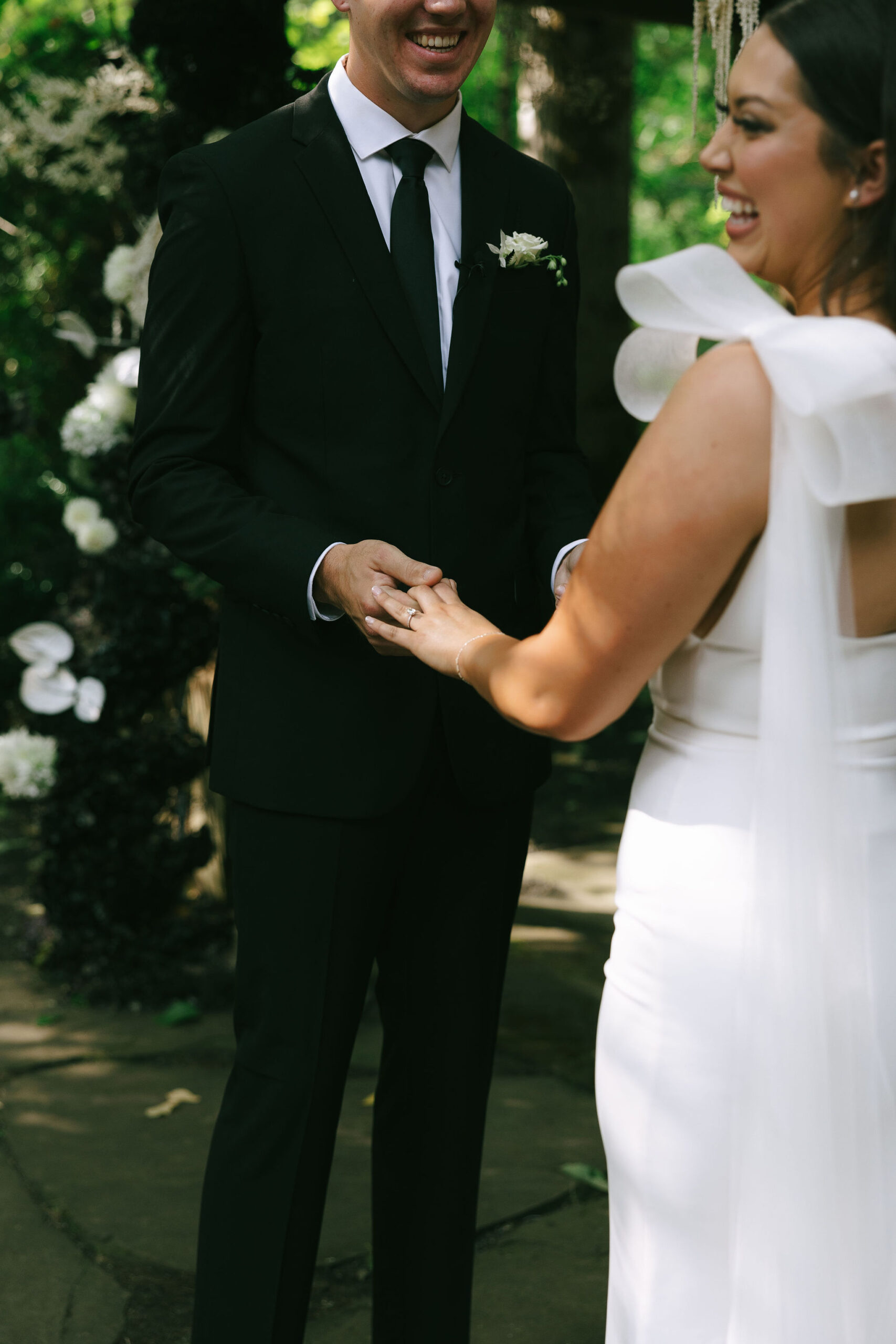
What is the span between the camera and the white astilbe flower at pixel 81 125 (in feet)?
12.7

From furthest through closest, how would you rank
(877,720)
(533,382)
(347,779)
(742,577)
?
(533,382) → (347,779) → (877,720) → (742,577)

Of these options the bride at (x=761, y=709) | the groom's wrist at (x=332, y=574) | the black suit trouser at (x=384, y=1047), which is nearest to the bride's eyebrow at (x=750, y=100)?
the bride at (x=761, y=709)

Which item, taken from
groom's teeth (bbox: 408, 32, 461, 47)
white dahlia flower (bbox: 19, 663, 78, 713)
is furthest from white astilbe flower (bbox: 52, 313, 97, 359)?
groom's teeth (bbox: 408, 32, 461, 47)

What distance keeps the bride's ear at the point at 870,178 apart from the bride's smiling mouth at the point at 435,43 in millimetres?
811

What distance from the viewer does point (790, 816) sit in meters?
1.60

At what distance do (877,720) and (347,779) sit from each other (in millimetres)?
791

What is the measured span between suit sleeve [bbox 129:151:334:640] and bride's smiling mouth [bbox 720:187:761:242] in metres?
0.71

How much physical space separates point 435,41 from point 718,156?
2.14 feet

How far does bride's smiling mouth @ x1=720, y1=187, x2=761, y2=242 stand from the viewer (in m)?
1.60

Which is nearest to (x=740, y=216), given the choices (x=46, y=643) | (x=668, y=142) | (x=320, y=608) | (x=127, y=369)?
(x=320, y=608)

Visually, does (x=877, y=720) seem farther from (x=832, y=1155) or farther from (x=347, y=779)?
(x=347, y=779)

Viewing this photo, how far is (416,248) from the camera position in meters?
2.11

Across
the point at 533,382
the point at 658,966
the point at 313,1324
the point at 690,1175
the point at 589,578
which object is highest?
the point at 533,382

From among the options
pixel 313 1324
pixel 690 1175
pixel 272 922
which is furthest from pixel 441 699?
pixel 313 1324
